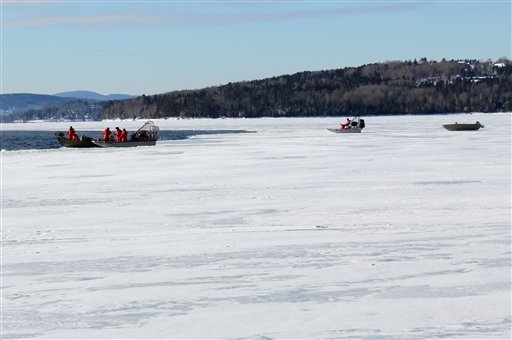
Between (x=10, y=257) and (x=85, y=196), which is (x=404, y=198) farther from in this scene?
(x=10, y=257)

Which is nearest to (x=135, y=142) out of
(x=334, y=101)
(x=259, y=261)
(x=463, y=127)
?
(x=463, y=127)

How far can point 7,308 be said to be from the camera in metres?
6.17

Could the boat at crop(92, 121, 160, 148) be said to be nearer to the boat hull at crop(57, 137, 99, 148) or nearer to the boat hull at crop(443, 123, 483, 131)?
the boat hull at crop(57, 137, 99, 148)

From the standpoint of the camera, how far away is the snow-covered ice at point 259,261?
18.8 ft

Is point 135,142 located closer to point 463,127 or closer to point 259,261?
point 463,127

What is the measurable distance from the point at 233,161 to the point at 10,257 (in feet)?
53.6

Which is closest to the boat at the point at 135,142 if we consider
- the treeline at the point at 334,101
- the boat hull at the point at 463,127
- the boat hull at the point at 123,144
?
the boat hull at the point at 123,144

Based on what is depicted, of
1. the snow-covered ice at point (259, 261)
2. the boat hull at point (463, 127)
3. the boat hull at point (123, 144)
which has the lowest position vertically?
the boat hull at point (463, 127)

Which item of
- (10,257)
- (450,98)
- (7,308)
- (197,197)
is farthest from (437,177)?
(450,98)

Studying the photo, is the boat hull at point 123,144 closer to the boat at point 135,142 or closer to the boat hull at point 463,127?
the boat at point 135,142

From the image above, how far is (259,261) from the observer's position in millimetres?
7879

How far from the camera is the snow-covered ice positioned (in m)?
5.72

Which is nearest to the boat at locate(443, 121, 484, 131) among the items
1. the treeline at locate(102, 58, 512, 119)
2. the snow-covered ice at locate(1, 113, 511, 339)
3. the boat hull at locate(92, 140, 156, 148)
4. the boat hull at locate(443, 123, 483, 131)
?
the boat hull at locate(443, 123, 483, 131)

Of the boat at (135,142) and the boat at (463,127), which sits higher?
the boat at (135,142)
